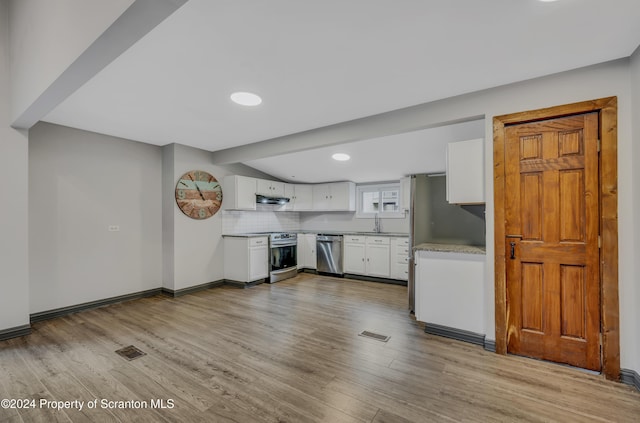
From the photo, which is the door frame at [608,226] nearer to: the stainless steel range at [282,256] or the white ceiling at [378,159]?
the white ceiling at [378,159]

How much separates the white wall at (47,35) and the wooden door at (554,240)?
2981 millimetres

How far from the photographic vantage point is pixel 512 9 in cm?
157

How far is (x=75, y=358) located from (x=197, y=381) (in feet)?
4.16

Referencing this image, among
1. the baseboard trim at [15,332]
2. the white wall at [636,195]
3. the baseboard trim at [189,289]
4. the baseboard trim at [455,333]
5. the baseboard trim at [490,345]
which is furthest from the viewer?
the baseboard trim at [189,289]

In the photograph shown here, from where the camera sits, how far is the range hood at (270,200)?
5445 millimetres

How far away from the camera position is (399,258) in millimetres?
5062

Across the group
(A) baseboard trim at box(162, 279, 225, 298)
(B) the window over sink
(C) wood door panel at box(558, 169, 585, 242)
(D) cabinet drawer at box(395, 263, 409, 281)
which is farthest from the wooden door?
(A) baseboard trim at box(162, 279, 225, 298)

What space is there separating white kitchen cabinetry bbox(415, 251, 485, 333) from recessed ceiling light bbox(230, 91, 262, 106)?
2.36m

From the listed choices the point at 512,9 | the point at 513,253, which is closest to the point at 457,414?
the point at 513,253

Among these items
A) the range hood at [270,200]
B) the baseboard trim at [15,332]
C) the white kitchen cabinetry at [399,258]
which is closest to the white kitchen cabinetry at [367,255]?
the white kitchen cabinetry at [399,258]

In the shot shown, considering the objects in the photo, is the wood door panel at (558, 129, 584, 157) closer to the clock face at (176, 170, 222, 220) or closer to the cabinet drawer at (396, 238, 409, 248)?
the cabinet drawer at (396, 238, 409, 248)

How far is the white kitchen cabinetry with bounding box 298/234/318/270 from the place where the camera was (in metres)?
6.05

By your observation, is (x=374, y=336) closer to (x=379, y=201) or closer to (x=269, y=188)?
(x=379, y=201)

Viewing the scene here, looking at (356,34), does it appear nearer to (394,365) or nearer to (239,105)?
(239,105)
